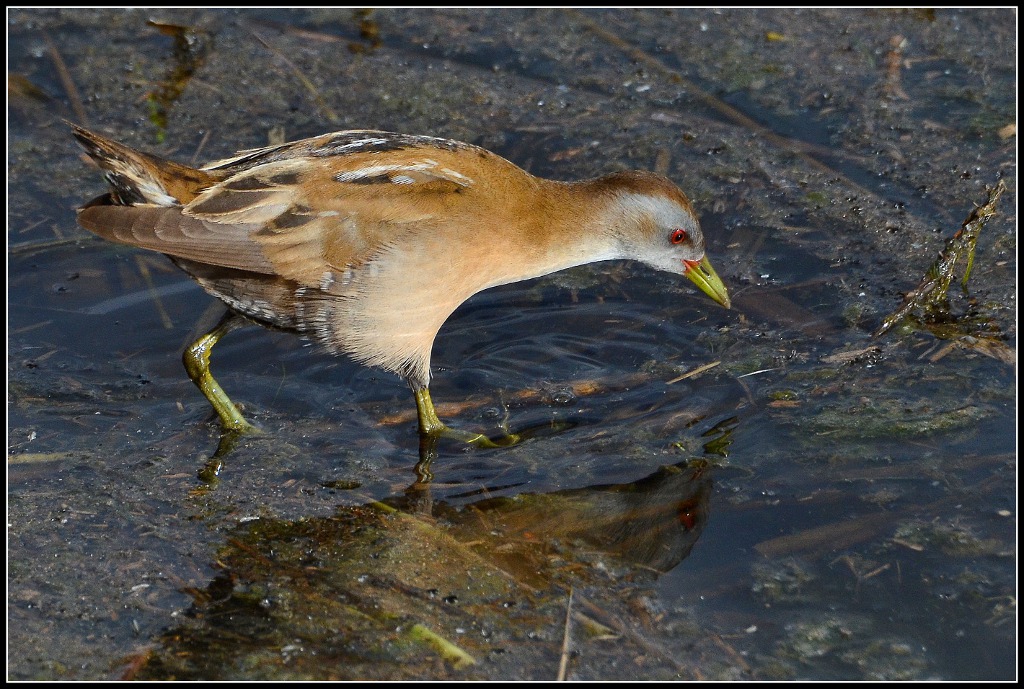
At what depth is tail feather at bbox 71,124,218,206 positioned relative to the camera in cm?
416

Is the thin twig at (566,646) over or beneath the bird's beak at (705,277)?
beneath

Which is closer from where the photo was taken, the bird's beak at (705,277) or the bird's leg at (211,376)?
the bird's leg at (211,376)

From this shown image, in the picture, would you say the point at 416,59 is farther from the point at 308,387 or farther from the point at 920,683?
the point at 920,683

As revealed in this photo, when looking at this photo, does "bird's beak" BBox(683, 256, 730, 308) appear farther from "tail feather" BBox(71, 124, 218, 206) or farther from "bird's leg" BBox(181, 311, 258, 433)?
"tail feather" BBox(71, 124, 218, 206)

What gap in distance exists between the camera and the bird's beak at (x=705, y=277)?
4816 millimetres

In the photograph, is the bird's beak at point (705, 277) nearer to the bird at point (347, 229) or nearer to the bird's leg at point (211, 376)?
the bird at point (347, 229)

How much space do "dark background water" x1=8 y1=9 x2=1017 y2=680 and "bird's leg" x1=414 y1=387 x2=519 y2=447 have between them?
0.31 ft

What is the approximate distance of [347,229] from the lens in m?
4.16

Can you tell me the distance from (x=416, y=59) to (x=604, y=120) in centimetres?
131

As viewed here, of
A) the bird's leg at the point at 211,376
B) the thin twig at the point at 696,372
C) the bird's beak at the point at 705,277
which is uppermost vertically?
the bird's beak at the point at 705,277

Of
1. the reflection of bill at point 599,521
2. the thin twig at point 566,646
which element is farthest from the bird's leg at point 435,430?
the thin twig at point 566,646

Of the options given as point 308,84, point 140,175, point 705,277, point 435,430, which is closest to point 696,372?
point 705,277

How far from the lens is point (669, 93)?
21.2 feet

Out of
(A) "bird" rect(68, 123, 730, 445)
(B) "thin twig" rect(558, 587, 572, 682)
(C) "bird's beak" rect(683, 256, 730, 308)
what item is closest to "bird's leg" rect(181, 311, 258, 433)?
(A) "bird" rect(68, 123, 730, 445)
